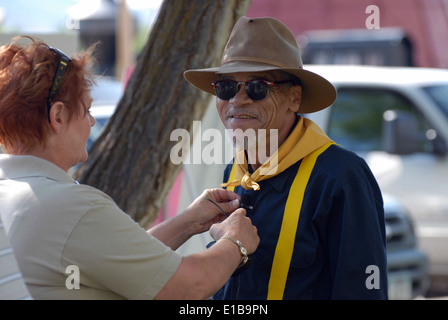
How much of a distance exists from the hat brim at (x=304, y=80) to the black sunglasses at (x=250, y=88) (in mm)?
53

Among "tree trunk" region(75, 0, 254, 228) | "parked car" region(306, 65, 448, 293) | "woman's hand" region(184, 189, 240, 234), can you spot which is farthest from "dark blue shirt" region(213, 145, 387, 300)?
"parked car" region(306, 65, 448, 293)

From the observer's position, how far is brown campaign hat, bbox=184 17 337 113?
91.8 inches

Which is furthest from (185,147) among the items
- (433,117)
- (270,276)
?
(433,117)

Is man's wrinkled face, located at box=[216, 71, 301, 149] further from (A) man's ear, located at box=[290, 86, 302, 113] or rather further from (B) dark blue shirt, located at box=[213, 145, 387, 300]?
(B) dark blue shirt, located at box=[213, 145, 387, 300]

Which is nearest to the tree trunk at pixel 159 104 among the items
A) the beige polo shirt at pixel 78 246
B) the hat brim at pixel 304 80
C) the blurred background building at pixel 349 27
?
the hat brim at pixel 304 80

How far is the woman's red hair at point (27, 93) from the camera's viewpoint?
6.12 feet

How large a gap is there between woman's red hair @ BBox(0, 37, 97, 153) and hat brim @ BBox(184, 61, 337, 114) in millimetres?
631

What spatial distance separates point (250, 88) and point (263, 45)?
160mm

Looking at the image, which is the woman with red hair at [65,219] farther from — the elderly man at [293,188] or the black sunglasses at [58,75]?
the elderly man at [293,188]

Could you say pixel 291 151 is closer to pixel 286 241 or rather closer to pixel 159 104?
pixel 286 241

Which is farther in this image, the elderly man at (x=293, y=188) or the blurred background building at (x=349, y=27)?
the blurred background building at (x=349, y=27)

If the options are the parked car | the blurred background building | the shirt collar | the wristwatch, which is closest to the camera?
the shirt collar

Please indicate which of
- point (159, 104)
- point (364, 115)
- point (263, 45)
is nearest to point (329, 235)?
point (263, 45)

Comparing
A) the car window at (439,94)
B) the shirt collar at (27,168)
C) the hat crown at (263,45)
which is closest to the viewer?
the shirt collar at (27,168)
